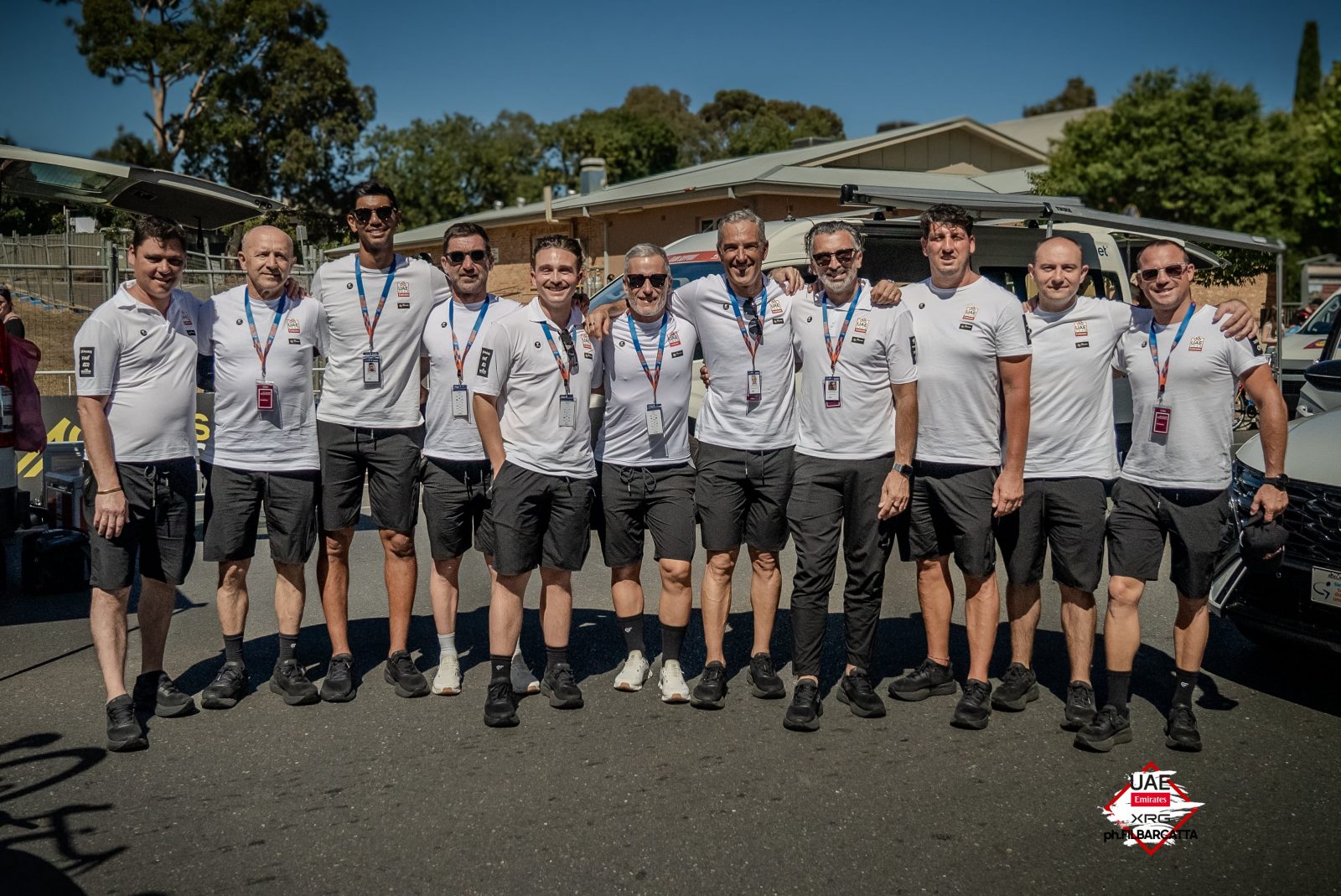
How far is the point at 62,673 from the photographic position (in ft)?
19.1

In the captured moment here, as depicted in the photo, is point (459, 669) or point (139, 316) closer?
point (139, 316)

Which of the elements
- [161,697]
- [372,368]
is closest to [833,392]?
[372,368]

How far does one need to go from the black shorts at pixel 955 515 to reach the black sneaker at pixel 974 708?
1.66ft

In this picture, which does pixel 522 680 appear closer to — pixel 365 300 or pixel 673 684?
pixel 673 684

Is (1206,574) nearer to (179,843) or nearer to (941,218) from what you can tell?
(941,218)

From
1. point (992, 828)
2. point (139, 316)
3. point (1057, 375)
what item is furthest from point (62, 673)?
point (1057, 375)

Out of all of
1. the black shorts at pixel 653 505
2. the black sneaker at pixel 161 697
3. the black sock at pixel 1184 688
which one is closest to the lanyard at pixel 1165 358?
the black sock at pixel 1184 688

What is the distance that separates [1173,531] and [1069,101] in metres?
93.8

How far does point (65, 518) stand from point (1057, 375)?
267 inches

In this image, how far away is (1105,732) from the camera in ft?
15.9

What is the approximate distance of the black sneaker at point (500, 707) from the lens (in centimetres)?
511

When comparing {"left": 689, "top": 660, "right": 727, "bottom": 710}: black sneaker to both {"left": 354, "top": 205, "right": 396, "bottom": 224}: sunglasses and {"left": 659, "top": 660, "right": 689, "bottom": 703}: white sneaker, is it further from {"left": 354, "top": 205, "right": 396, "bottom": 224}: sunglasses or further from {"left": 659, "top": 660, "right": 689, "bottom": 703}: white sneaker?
{"left": 354, "top": 205, "right": 396, "bottom": 224}: sunglasses

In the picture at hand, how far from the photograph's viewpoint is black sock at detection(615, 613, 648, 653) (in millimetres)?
5672

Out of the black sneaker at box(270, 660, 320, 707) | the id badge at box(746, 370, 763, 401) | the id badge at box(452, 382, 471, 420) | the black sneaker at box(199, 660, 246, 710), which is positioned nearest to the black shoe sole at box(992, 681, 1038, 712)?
the id badge at box(746, 370, 763, 401)
